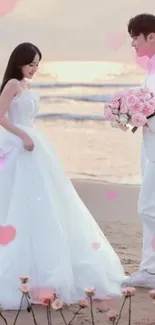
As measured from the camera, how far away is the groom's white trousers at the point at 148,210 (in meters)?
3.16

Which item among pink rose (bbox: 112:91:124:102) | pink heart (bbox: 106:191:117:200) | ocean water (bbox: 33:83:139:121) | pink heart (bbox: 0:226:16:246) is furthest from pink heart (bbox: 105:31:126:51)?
pink heart (bbox: 0:226:16:246)

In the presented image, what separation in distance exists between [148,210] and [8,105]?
860 millimetres

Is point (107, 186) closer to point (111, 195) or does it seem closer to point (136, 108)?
point (111, 195)

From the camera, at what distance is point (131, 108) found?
2863 mm

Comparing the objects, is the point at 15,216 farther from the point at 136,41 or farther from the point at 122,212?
the point at 122,212

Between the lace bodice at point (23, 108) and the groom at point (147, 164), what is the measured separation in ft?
1.87

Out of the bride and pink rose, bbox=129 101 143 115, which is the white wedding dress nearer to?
the bride

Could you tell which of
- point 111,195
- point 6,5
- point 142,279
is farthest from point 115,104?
point 6,5

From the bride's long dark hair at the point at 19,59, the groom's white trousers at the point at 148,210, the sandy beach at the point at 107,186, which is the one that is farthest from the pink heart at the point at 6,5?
the groom's white trousers at the point at 148,210

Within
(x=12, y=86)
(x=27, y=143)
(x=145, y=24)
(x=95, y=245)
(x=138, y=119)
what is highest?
(x=145, y=24)

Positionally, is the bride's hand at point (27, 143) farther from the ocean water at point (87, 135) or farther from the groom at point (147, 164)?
the ocean water at point (87, 135)

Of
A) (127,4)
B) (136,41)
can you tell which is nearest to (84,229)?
(136,41)

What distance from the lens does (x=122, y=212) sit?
539 centimetres

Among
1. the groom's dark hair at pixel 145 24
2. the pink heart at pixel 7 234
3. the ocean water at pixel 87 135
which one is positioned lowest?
the ocean water at pixel 87 135
